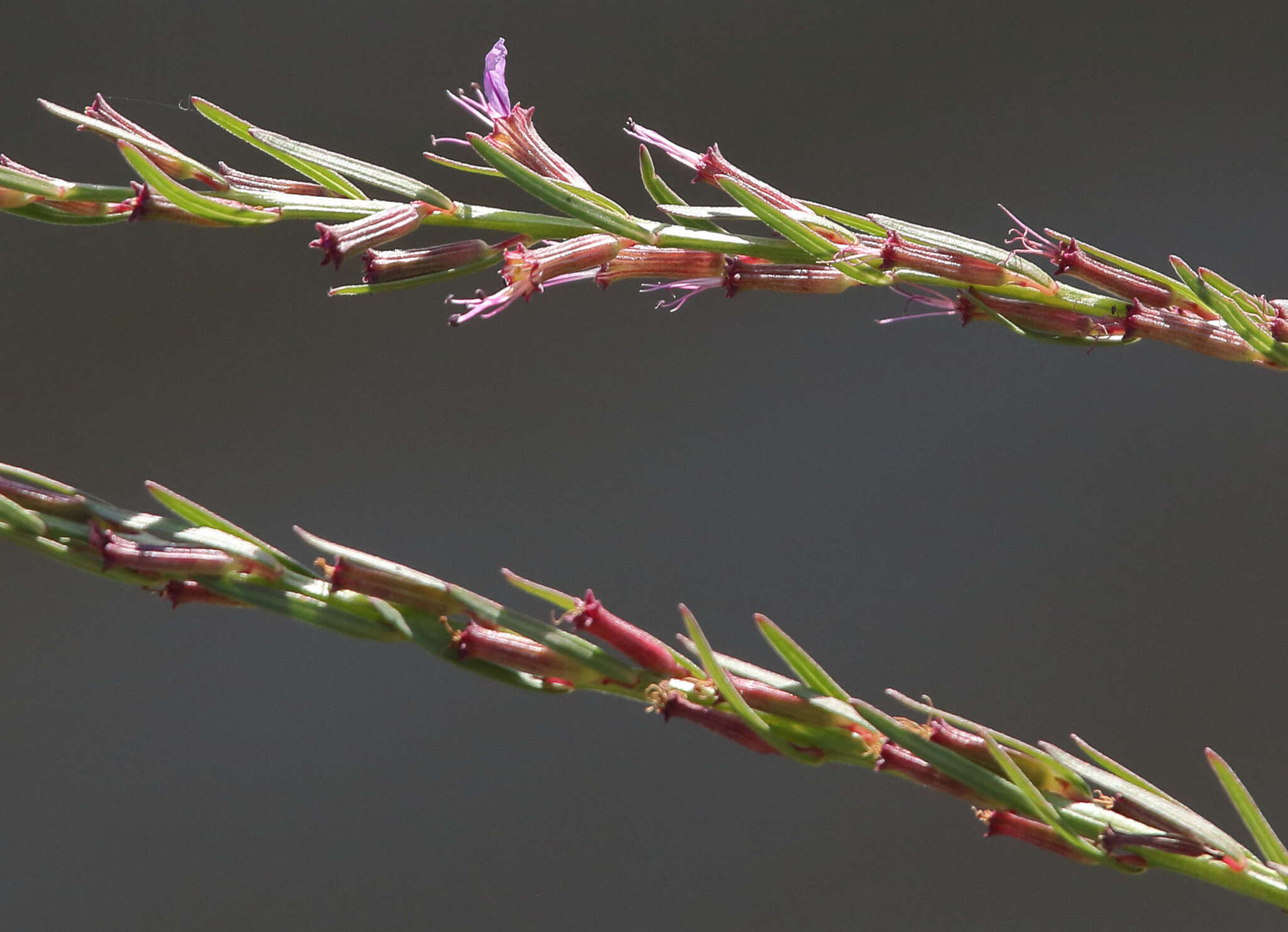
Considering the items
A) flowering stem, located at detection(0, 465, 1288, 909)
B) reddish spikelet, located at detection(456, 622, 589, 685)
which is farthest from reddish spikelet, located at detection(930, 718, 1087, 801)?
reddish spikelet, located at detection(456, 622, 589, 685)

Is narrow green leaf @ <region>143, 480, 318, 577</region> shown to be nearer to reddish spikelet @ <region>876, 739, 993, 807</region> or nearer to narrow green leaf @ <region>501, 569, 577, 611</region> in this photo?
narrow green leaf @ <region>501, 569, 577, 611</region>

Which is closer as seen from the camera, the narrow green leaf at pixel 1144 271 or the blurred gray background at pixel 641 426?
the narrow green leaf at pixel 1144 271

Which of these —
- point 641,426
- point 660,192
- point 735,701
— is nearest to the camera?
point 735,701

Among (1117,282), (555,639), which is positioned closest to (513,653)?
(555,639)

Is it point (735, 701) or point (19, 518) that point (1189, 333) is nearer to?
point (735, 701)

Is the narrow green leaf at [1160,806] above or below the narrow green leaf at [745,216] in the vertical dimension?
below

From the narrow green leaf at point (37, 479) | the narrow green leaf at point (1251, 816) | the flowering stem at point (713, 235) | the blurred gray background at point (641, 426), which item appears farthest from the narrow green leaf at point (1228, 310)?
the blurred gray background at point (641, 426)

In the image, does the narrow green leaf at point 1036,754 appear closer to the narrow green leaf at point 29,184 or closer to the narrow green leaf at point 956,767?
the narrow green leaf at point 956,767
